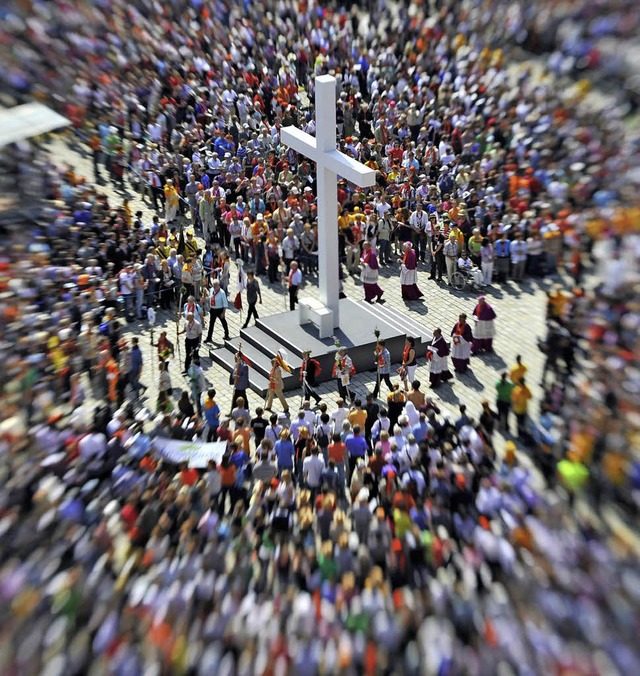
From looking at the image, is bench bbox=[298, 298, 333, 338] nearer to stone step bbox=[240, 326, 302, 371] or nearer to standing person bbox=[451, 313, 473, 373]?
stone step bbox=[240, 326, 302, 371]

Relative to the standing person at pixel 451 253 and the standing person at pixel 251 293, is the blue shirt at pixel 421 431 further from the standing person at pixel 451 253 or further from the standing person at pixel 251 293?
the standing person at pixel 451 253

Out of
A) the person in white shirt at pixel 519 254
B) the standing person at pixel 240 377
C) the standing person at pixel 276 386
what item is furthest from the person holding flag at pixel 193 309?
the person in white shirt at pixel 519 254

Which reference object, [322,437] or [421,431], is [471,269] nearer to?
[421,431]

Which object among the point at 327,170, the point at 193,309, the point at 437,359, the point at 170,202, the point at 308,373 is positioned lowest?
the point at 308,373

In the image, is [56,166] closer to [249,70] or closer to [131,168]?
[131,168]

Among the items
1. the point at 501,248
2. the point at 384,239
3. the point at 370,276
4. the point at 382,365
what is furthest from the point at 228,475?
the point at 384,239
